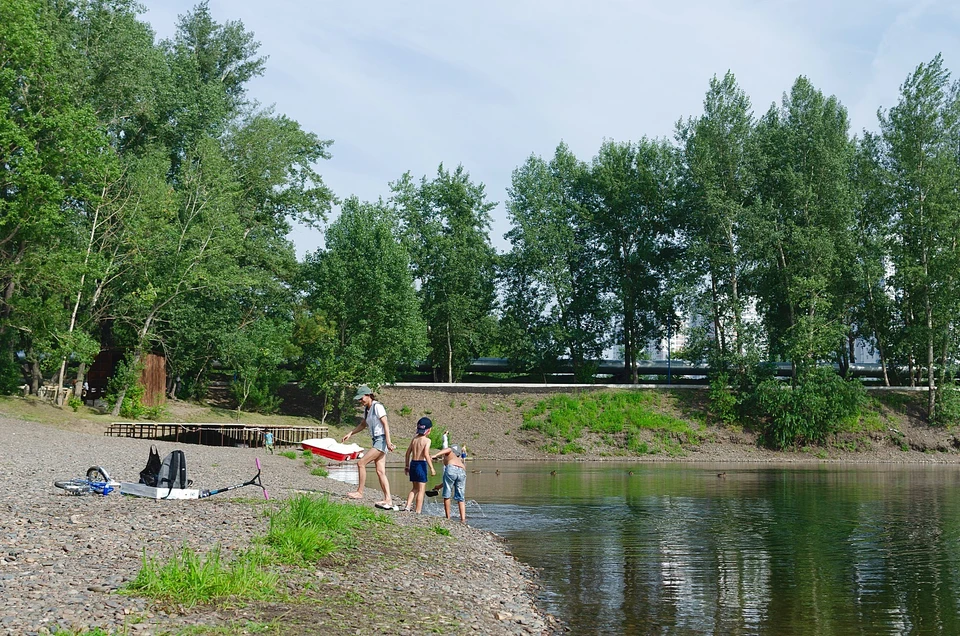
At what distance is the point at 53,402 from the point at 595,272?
3859 centimetres

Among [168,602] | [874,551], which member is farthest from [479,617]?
[874,551]

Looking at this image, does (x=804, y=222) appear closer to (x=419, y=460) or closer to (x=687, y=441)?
(x=687, y=441)

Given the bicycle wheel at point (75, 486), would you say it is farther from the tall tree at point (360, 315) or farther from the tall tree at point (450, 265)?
the tall tree at point (450, 265)

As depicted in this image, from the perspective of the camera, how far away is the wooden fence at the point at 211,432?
4131 centimetres

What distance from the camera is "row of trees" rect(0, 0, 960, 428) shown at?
4141 cm

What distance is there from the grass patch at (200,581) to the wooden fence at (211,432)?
111 feet

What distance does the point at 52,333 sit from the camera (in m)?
40.2

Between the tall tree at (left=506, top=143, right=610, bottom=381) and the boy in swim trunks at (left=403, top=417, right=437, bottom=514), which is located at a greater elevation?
the tall tree at (left=506, top=143, right=610, bottom=381)

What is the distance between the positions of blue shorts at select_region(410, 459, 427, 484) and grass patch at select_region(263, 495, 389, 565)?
243 cm

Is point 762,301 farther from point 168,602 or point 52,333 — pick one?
point 168,602

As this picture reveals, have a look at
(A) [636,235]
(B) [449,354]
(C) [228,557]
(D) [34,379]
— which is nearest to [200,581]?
(C) [228,557]

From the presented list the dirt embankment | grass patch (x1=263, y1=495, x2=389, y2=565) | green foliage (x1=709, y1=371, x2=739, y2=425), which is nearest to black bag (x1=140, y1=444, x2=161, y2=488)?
grass patch (x1=263, y1=495, x2=389, y2=565)

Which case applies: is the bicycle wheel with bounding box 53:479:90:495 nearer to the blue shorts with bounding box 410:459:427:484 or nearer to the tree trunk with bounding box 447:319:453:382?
the blue shorts with bounding box 410:459:427:484

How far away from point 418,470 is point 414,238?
5011 cm
